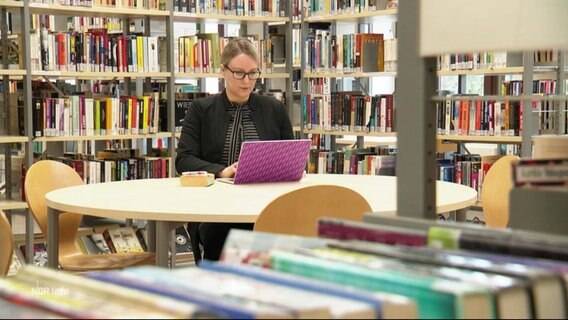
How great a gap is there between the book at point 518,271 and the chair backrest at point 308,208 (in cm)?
162

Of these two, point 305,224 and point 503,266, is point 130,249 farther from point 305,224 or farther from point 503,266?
point 503,266

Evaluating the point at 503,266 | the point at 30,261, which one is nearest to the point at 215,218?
the point at 503,266

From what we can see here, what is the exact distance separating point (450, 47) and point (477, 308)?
0.44 m

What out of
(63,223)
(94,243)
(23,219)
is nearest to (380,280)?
(63,223)

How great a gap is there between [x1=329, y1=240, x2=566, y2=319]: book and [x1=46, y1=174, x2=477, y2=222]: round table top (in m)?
1.66

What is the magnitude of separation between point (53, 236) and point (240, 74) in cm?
123

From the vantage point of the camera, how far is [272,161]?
136 inches

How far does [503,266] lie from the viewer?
0.80m

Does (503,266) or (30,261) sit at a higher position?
(503,266)

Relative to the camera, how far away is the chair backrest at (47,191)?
3674mm

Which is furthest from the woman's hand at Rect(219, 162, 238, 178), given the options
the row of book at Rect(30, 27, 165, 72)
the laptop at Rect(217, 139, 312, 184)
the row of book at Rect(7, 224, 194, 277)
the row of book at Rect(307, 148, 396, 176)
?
the row of book at Rect(307, 148, 396, 176)

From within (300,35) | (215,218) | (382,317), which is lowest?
→ (215,218)

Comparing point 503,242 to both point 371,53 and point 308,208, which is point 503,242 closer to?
point 308,208

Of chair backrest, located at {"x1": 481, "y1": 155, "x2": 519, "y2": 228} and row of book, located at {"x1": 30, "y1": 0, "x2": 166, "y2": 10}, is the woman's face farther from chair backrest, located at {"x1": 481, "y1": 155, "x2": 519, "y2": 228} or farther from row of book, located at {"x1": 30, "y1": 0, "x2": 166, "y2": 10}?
row of book, located at {"x1": 30, "y1": 0, "x2": 166, "y2": 10}
